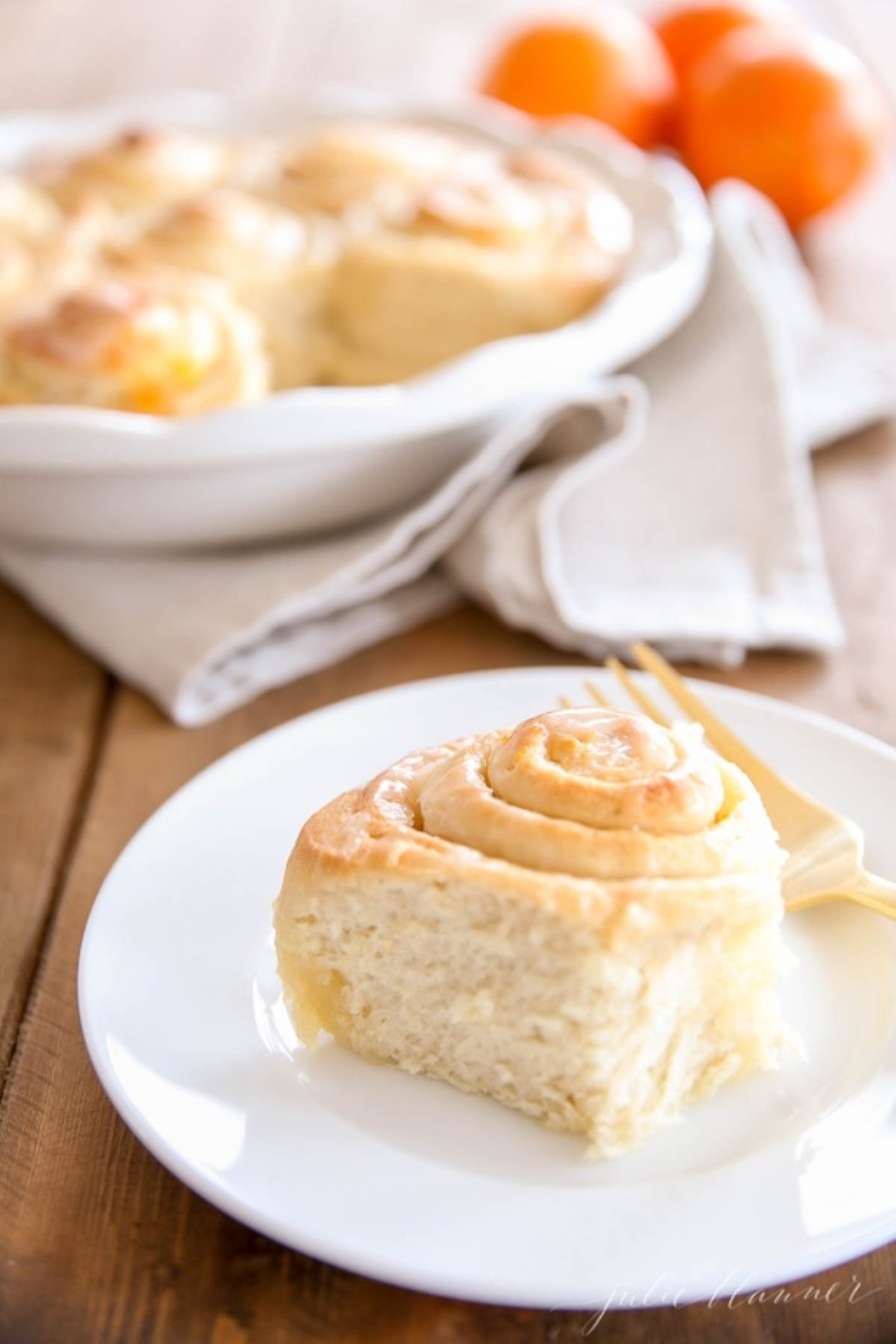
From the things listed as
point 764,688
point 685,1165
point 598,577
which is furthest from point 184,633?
point 685,1165

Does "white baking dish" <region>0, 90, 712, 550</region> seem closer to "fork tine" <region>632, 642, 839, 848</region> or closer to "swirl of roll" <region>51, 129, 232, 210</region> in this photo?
"fork tine" <region>632, 642, 839, 848</region>

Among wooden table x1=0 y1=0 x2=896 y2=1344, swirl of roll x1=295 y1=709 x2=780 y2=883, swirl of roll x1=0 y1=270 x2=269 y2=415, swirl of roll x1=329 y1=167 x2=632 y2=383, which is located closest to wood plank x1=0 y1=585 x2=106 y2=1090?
wooden table x1=0 y1=0 x2=896 y2=1344

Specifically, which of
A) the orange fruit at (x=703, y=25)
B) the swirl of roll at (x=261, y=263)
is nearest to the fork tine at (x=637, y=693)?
the swirl of roll at (x=261, y=263)

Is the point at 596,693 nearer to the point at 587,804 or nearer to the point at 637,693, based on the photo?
the point at 637,693

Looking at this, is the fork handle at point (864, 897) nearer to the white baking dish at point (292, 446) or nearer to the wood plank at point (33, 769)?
the wood plank at point (33, 769)

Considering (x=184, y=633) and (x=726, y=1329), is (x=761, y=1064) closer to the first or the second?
(x=726, y=1329)

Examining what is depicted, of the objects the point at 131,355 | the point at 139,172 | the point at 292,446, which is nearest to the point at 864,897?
the point at 292,446
